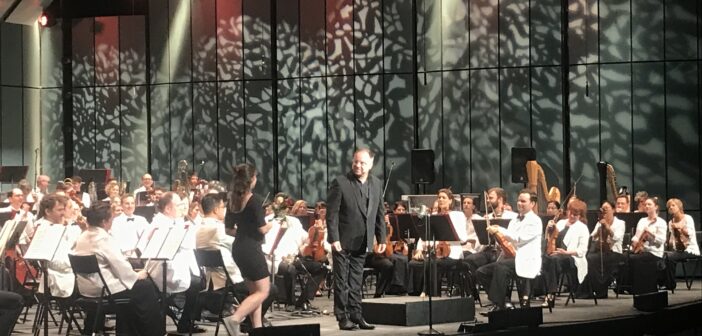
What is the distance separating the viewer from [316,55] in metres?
25.0

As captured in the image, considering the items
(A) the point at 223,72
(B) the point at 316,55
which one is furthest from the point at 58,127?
(B) the point at 316,55

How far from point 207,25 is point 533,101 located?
23.9 ft

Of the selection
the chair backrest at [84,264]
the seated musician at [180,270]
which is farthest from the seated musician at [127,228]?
the chair backrest at [84,264]

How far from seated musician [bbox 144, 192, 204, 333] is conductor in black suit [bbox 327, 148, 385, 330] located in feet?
4.35

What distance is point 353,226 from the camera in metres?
11.6

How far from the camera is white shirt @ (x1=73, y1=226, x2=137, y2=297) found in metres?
10.4

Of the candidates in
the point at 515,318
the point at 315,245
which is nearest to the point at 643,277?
the point at 315,245

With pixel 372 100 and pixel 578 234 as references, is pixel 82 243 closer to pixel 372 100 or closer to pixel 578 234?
pixel 578 234

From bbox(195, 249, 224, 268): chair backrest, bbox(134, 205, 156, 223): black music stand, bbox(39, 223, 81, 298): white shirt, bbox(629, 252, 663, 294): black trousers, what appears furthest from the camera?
bbox(629, 252, 663, 294): black trousers

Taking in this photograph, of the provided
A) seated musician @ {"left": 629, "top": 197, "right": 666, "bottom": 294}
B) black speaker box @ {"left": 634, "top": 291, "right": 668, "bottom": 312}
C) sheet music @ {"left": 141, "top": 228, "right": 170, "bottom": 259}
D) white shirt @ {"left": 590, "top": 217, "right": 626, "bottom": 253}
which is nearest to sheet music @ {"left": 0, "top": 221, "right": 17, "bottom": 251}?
sheet music @ {"left": 141, "top": 228, "right": 170, "bottom": 259}

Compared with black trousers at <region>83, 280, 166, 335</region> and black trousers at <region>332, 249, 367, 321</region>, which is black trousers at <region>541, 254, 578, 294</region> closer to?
black trousers at <region>332, 249, 367, 321</region>

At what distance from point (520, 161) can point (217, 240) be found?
9797 millimetres

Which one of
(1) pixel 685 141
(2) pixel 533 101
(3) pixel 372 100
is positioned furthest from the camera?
(3) pixel 372 100

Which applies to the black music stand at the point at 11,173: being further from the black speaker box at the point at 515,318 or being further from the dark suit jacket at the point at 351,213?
the black speaker box at the point at 515,318
